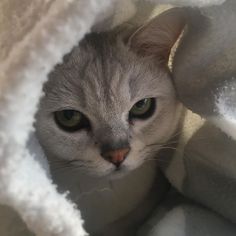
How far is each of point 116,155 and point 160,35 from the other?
0.19 metres

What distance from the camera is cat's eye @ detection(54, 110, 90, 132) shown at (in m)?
0.78

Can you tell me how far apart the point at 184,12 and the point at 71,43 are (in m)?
0.21

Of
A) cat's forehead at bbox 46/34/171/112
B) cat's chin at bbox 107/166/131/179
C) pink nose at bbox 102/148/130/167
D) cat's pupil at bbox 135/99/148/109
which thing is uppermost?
cat's forehead at bbox 46/34/171/112

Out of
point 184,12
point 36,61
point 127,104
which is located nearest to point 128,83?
point 127,104

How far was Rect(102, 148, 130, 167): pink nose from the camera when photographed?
753 millimetres

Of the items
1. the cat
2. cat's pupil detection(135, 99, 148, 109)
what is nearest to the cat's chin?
the cat

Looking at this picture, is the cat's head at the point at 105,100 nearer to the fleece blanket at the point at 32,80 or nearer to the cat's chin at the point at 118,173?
the cat's chin at the point at 118,173

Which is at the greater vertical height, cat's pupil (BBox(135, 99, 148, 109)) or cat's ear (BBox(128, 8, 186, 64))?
cat's ear (BBox(128, 8, 186, 64))

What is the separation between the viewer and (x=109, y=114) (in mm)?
768

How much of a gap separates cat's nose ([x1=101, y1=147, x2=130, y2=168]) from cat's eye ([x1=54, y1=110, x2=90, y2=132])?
0.19 ft

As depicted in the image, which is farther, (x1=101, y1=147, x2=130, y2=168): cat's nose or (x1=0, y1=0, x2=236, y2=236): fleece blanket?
(x1=101, y1=147, x2=130, y2=168): cat's nose

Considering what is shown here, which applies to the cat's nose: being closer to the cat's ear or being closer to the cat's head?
the cat's head

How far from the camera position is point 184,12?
72cm

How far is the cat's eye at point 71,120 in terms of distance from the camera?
78 centimetres
